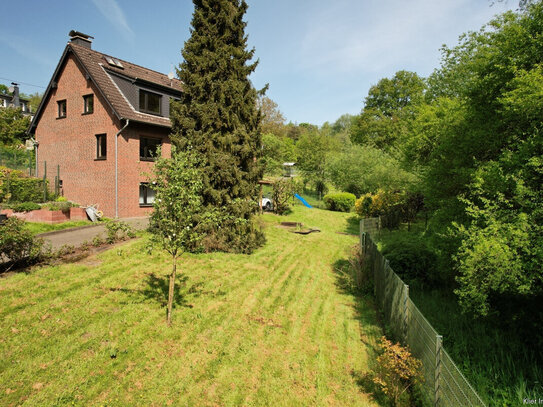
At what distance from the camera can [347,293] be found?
11.4 meters

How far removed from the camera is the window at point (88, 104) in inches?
800

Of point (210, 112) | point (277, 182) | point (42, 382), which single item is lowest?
point (42, 382)

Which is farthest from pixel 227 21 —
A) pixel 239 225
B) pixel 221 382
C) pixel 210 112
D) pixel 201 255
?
pixel 221 382

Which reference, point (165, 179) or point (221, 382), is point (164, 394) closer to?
point (221, 382)

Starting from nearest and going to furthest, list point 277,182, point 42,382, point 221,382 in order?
point 42,382
point 221,382
point 277,182

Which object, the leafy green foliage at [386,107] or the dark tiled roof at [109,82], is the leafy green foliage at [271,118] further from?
the dark tiled roof at [109,82]

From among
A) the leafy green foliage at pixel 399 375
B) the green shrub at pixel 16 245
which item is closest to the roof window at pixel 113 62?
the green shrub at pixel 16 245

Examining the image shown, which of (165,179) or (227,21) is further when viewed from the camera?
(227,21)

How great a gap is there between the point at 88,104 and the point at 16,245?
52.2 ft

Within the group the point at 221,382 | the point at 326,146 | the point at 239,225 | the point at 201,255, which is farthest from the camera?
the point at 326,146

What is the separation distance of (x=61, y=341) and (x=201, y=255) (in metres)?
6.75

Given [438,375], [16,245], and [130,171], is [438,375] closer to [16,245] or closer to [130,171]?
[16,245]

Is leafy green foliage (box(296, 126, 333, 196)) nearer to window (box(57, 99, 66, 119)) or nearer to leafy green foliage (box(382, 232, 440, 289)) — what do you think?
window (box(57, 99, 66, 119))

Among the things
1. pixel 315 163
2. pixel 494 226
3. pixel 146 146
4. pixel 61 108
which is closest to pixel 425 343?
pixel 494 226
